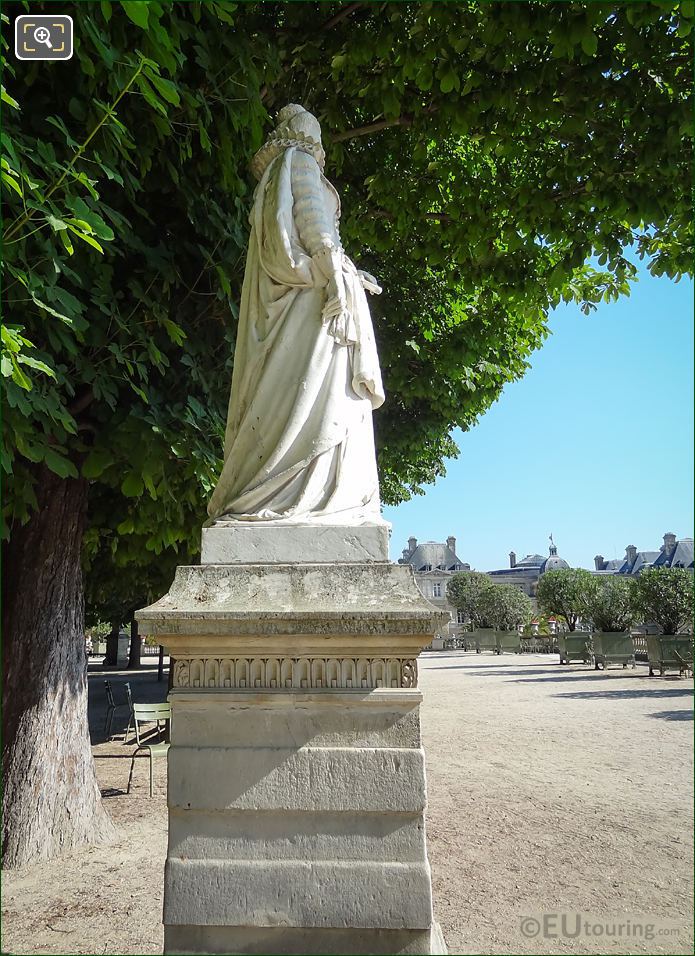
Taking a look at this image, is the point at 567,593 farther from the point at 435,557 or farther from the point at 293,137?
the point at 435,557

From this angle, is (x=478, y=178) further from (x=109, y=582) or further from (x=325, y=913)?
(x=109, y=582)

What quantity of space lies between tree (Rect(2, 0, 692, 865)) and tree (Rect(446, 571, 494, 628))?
166 ft

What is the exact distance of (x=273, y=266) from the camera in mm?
3891

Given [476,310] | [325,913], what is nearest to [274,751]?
[325,913]

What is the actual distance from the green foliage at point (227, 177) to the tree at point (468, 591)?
1989 inches

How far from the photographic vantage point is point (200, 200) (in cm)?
574

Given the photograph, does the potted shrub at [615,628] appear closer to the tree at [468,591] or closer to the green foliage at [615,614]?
the green foliage at [615,614]

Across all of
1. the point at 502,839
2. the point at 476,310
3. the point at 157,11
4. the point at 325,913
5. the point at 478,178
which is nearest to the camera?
the point at 325,913

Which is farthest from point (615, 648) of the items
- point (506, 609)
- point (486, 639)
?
point (506, 609)

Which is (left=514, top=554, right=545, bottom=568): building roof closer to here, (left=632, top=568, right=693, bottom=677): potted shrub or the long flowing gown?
(left=632, top=568, right=693, bottom=677): potted shrub

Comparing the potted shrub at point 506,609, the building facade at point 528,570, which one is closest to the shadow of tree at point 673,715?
the potted shrub at point 506,609

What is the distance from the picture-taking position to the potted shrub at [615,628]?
69.3ft

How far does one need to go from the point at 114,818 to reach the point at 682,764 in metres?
6.75

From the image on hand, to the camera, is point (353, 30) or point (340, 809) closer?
point (340, 809)
